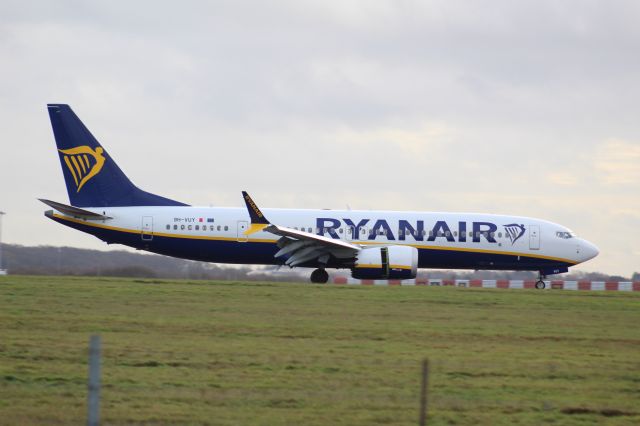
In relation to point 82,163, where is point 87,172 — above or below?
below

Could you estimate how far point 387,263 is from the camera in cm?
3962

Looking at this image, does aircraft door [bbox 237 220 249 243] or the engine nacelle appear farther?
aircraft door [bbox 237 220 249 243]

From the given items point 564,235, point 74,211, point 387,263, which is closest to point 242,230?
point 387,263

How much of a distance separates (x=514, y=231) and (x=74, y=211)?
18.6 meters

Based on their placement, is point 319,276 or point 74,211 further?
point 319,276

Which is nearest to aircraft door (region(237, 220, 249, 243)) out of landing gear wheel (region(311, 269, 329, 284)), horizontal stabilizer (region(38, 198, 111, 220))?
landing gear wheel (region(311, 269, 329, 284))

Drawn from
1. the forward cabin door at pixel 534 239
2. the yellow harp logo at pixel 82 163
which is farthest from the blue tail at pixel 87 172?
the forward cabin door at pixel 534 239

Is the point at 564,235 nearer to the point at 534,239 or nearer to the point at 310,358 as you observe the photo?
the point at 534,239

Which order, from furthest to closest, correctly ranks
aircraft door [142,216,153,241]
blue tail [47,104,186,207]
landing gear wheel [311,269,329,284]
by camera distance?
blue tail [47,104,186,207]
landing gear wheel [311,269,329,284]
aircraft door [142,216,153,241]

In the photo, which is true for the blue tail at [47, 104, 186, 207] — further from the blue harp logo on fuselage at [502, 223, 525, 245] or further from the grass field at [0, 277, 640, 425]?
the blue harp logo on fuselage at [502, 223, 525, 245]

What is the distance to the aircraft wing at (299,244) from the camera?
39.2 m

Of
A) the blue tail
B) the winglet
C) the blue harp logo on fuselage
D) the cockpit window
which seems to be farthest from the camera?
the cockpit window

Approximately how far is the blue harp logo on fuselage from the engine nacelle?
5.25 meters

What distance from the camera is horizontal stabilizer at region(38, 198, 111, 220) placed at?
135 feet
